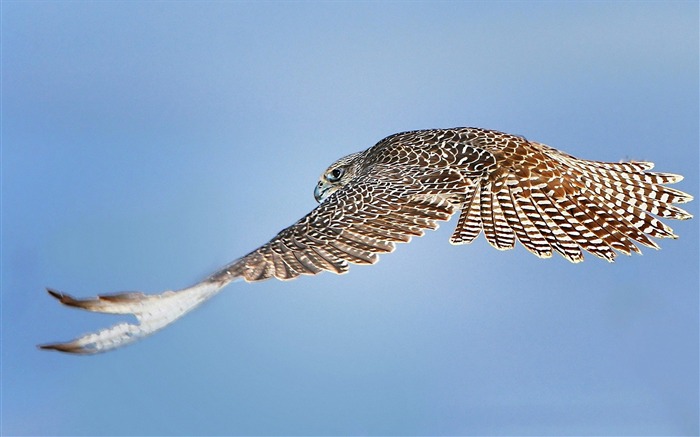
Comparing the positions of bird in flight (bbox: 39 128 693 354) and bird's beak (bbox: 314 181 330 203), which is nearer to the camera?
bird in flight (bbox: 39 128 693 354)

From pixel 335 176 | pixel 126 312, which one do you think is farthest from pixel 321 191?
pixel 126 312

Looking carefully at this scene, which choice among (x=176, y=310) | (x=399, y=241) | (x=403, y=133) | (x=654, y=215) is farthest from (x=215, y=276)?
(x=654, y=215)

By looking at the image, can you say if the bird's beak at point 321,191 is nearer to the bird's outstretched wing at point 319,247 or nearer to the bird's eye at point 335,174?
the bird's eye at point 335,174

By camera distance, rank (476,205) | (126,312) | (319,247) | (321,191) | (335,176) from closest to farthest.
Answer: (126,312)
(319,247)
(476,205)
(335,176)
(321,191)

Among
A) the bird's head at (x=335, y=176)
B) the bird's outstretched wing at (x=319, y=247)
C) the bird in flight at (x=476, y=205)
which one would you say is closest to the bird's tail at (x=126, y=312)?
the bird's outstretched wing at (x=319, y=247)

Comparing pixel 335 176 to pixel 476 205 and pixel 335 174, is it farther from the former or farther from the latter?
pixel 476 205

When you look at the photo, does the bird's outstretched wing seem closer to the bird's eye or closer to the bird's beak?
the bird's eye

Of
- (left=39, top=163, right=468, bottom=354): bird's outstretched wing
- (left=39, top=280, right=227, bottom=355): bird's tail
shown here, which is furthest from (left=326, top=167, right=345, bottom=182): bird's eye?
(left=39, top=280, right=227, bottom=355): bird's tail
